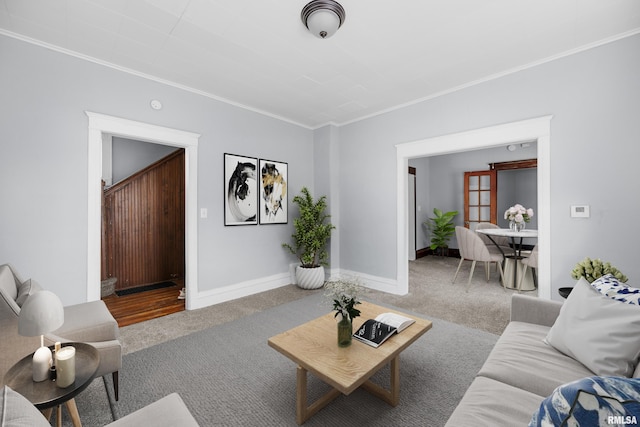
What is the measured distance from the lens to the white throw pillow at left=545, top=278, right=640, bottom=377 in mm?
1220

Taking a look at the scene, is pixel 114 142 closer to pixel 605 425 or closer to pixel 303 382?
pixel 303 382

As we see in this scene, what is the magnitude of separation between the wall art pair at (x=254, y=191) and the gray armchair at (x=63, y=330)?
186 cm

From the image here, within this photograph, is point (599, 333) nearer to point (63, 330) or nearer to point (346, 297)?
point (346, 297)

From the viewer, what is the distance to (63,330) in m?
1.84

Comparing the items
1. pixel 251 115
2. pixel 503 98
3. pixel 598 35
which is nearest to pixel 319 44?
pixel 251 115

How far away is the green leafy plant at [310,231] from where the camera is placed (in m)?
4.27

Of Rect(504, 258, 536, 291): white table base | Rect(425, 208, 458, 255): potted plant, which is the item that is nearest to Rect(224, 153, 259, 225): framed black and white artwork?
Rect(504, 258, 536, 291): white table base

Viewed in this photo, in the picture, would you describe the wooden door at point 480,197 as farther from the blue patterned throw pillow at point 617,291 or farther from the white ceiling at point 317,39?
the blue patterned throw pillow at point 617,291

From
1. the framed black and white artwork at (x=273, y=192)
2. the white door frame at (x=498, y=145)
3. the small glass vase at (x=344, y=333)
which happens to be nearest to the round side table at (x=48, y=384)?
the small glass vase at (x=344, y=333)

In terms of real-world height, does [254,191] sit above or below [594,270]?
above

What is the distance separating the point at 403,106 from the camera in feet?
12.7

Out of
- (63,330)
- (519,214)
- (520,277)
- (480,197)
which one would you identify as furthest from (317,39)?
(480,197)

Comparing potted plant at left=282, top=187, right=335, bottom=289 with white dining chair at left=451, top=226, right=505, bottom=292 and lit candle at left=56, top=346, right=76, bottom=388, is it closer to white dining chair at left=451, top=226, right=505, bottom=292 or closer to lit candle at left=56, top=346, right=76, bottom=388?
white dining chair at left=451, top=226, right=505, bottom=292

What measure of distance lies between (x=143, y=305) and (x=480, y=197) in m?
6.96
